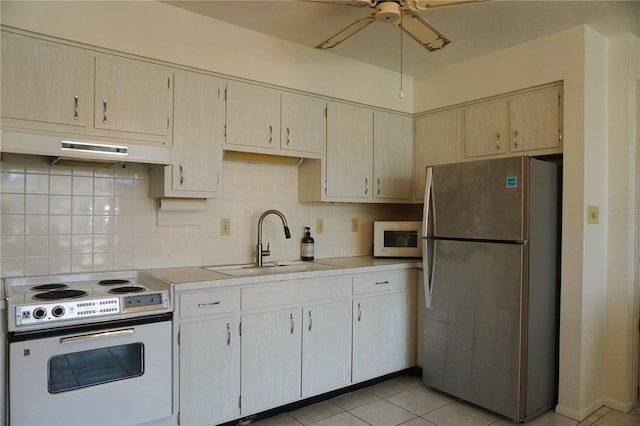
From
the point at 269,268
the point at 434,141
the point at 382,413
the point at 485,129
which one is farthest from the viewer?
the point at 434,141

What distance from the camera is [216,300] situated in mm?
2383

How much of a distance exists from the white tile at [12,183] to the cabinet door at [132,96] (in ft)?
1.70

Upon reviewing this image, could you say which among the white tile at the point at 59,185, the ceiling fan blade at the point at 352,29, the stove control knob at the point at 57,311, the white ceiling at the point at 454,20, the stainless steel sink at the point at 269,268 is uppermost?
the white ceiling at the point at 454,20

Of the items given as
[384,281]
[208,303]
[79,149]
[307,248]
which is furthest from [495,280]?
[79,149]

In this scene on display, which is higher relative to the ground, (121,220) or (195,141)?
(195,141)

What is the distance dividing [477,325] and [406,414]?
74 cm

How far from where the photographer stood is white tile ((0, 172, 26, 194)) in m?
2.30

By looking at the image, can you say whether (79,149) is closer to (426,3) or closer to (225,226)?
(225,226)

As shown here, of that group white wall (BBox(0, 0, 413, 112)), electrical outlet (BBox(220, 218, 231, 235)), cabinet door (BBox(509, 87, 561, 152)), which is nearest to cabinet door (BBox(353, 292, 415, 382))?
electrical outlet (BBox(220, 218, 231, 235))

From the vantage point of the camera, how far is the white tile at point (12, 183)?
230 cm

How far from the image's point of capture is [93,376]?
2.00m

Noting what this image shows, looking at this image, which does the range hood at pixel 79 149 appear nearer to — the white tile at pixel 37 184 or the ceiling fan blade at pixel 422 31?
the white tile at pixel 37 184

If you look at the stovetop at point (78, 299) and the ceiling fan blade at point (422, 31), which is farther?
the ceiling fan blade at point (422, 31)

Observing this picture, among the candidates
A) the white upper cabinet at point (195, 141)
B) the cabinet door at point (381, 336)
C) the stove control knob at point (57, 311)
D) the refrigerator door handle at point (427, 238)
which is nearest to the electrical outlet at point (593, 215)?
the refrigerator door handle at point (427, 238)
